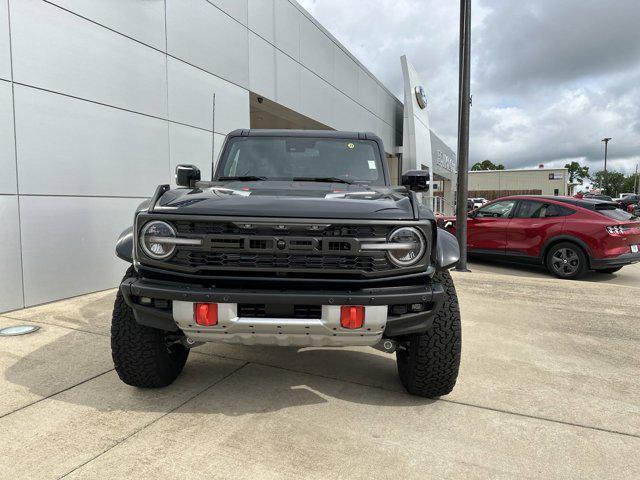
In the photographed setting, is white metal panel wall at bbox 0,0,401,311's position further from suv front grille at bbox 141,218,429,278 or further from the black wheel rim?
the black wheel rim

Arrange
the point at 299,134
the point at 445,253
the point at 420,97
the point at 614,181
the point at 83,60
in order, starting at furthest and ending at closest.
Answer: the point at 614,181
the point at 420,97
the point at 83,60
the point at 299,134
the point at 445,253

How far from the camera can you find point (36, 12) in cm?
501

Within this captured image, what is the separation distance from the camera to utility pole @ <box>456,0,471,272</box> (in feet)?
28.3

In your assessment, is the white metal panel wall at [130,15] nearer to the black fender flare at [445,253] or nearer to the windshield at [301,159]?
the windshield at [301,159]

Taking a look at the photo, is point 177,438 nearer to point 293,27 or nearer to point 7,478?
A: point 7,478

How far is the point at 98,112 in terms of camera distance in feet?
19.1

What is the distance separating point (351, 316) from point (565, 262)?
6.99 meters

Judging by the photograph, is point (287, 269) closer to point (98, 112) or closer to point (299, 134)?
point (299, 134)

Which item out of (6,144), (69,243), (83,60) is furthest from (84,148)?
(69,243)

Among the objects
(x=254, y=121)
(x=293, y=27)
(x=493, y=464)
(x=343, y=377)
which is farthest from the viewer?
(x=254, y=121)

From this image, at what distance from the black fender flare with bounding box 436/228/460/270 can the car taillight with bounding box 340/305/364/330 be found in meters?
0.54

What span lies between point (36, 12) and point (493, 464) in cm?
614

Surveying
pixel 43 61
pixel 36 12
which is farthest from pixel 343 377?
pixel 36 12

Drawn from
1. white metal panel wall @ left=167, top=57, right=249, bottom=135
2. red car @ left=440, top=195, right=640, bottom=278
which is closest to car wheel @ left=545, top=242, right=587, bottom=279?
red car @ left=440, top=195, right=640, bottom=278
